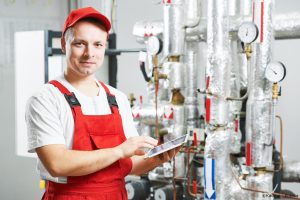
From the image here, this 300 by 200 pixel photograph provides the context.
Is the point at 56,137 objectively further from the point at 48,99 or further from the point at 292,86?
the point at 292,86

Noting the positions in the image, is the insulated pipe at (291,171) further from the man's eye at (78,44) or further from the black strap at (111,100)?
the man's eye at (78,44)

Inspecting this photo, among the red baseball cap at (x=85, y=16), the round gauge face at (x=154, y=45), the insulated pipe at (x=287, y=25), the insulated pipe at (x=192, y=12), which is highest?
the insulated pipe at (x=192, y=12)

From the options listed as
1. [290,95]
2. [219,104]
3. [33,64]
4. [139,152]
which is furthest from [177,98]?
[139,152]

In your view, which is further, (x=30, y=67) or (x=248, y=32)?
(x=30, y=67)

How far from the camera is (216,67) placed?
290 centimetres

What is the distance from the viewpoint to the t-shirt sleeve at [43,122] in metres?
1.41

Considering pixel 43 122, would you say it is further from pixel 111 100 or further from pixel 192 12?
pixel 192 12

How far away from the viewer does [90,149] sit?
1480 mm

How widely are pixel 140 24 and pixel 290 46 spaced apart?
1.13 m

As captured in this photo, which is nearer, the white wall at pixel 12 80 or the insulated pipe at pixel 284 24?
the insulated pipe at pixel 284 24

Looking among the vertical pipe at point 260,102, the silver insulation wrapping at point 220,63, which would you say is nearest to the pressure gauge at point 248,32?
the vertical pipe at point 260,102

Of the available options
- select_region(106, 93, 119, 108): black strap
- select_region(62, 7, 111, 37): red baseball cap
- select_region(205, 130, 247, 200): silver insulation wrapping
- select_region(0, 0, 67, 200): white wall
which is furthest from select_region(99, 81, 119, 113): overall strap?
select_region(0, 0, 67, 200): white wall

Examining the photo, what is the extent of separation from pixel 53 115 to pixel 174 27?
6.43 feet

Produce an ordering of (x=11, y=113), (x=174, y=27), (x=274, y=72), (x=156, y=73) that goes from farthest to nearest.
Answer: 1. (x=11, y=113)
2. (x=156, y=73)
3. (x=174, y=27)
4. (x=274, y=72)
